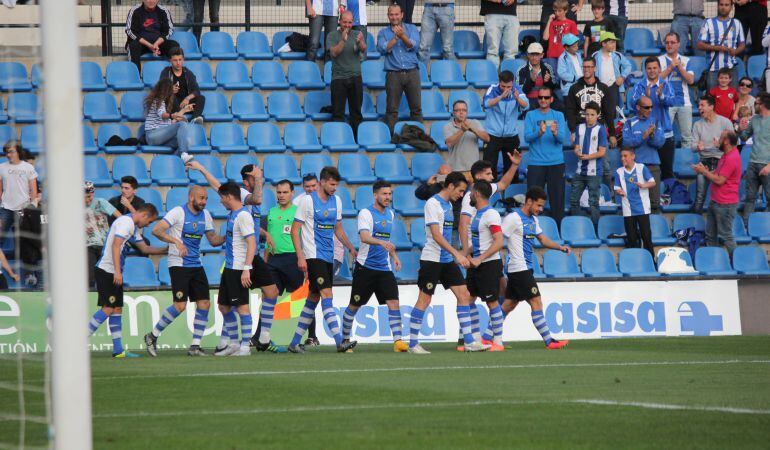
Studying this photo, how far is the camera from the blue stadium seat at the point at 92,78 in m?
20.8

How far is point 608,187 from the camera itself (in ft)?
67.6

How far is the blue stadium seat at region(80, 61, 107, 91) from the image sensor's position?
2084 centimetres

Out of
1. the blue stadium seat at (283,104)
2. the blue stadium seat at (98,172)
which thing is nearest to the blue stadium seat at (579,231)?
the blue stadium seat at (283,104)

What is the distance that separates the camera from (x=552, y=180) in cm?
1941

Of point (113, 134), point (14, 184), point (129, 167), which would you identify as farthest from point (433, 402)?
point (113, 134)

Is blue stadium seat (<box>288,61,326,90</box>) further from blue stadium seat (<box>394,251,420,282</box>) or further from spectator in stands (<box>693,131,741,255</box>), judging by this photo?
spectator in stands (<box>693,131,741,255</box>)

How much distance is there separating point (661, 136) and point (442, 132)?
3.67 m

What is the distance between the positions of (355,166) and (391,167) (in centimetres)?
61

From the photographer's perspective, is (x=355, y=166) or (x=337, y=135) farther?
(x=337, y=135)

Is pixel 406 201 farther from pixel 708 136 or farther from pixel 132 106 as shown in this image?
pixel 708 136

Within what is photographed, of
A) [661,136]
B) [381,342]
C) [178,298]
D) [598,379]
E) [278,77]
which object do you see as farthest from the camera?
[278,77]

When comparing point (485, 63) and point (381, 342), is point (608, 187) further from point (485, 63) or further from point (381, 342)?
point (381, 342)

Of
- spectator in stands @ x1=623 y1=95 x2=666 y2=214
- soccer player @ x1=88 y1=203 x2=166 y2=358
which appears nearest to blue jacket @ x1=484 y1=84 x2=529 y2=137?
spectator in stands @ x1=623 y1=95 x2=666 y2=214

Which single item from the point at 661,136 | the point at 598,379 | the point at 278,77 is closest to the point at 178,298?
the point at 598,379
